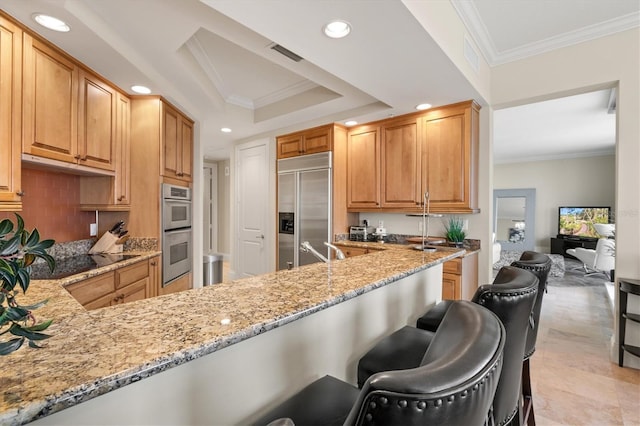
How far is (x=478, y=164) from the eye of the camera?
324 centimetres

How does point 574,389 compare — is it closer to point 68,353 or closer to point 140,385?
point 140,385

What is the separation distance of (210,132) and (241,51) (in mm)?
2230

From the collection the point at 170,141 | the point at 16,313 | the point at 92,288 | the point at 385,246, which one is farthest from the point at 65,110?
the point at 385,246

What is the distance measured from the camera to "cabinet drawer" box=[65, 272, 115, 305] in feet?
6.10

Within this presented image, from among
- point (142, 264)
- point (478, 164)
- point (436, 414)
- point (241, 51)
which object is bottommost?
point (142, 264)

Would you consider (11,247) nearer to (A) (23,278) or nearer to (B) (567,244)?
(A) (23,278)

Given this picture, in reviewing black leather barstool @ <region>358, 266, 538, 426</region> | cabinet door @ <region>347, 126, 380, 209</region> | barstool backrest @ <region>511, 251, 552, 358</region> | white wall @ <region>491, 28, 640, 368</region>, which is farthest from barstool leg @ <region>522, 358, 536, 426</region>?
cabinet door @ <region>347, 126, 380, 209</region>

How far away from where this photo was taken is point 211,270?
4004 mm

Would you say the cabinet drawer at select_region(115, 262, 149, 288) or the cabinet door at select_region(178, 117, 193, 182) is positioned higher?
the cabinet door at select_region(178, 117, 193, 182)

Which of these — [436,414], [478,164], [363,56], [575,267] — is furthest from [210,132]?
[575,267]

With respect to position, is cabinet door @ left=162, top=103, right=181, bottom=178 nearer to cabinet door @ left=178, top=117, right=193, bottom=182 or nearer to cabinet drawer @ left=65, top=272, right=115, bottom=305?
cabinet door @ left=178, top=117, right=193, bottom=182

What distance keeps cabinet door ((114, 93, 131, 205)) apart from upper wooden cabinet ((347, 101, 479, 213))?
8.36 ft

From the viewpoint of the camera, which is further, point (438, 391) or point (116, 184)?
point (116, 184)

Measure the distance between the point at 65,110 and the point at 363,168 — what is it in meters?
3.00
